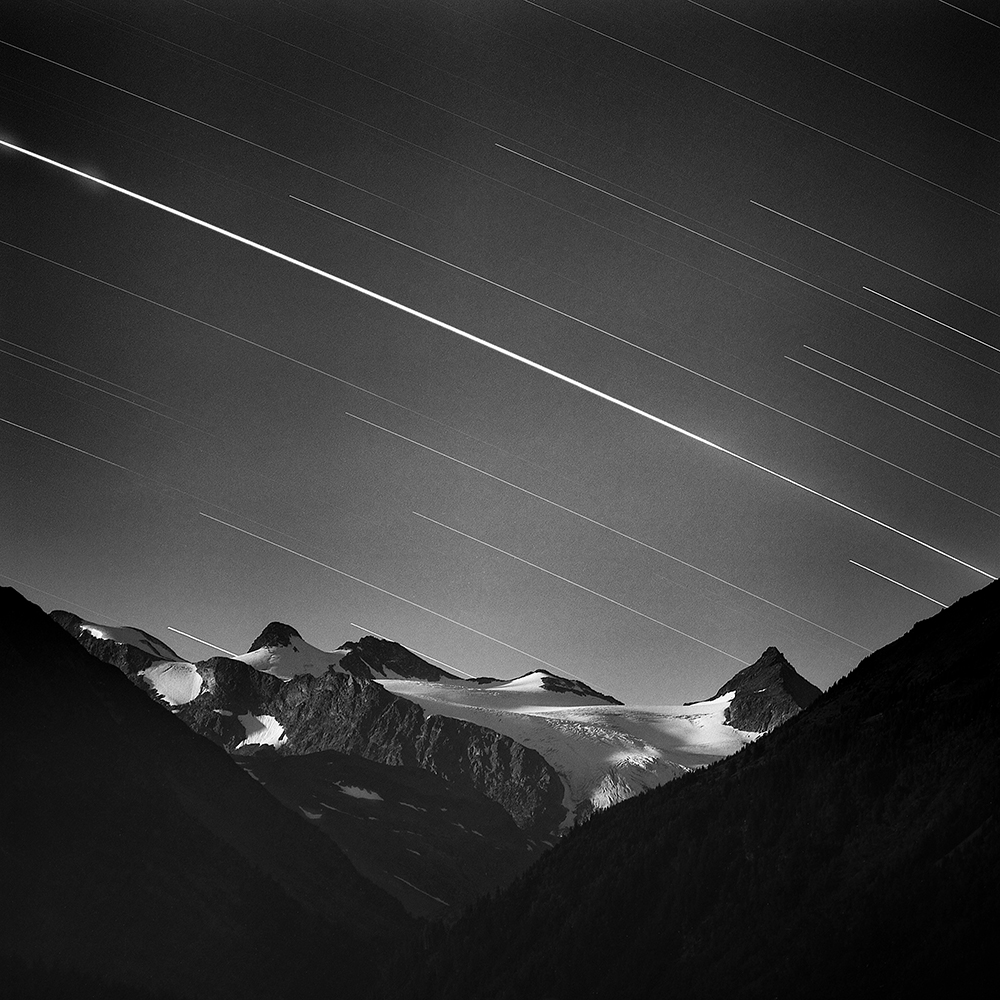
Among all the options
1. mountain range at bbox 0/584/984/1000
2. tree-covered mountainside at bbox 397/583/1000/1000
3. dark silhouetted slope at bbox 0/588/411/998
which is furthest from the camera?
dark silhouetted slope at bbox 0/588/411/998

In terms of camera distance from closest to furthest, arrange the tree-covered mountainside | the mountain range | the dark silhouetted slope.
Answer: the tree-covered mountainside
the mountain range
the dark silhouetted slope

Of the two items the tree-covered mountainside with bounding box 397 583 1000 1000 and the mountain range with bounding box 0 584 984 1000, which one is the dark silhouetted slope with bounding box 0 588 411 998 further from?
the tree-covered mountainside with bounding box 397 583 1000 1000

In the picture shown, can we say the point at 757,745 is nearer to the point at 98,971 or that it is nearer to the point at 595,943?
the point at 595,943

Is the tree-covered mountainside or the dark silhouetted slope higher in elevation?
the tree-covered mountainside

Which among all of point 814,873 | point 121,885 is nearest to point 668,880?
point 814,873

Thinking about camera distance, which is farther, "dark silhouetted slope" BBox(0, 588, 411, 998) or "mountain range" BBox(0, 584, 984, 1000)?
"dark silhouetted slope" BBox(0, 588, 411, 998)

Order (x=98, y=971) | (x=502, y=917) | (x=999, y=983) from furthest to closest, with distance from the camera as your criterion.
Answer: (x=502, y=917) < (x=98, y=971) < (x=999, y=983)

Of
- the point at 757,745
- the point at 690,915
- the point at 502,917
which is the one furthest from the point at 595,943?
the point at 757,745

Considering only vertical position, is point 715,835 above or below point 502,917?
above

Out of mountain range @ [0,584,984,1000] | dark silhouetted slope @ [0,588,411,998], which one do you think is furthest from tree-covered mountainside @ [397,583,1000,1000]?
dark silhouetted slope @ [0,588,411,998]
